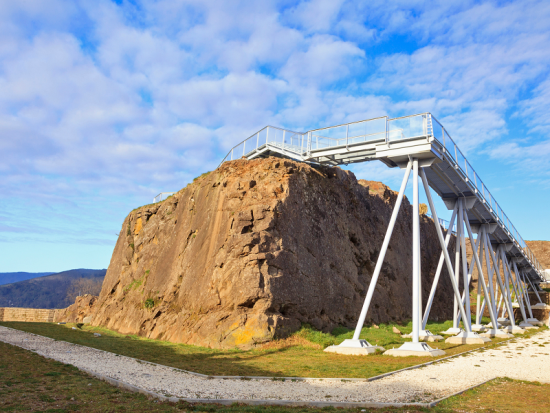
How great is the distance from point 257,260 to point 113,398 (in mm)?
12134

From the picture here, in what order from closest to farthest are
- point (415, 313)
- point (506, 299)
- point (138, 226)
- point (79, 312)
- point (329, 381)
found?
point (329, 381), point (415, 313), point (506, 299), point (138, 226), point (79, 312)

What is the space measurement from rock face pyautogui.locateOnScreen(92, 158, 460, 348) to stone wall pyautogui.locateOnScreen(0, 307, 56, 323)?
17723 millimetres

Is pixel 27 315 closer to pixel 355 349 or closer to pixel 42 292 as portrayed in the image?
pixel 355 349

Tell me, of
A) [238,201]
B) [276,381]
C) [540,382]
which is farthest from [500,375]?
[238,201]

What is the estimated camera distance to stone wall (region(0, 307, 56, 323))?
47344 millimetres

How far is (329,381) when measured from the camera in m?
10.6

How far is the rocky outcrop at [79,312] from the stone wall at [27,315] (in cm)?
96

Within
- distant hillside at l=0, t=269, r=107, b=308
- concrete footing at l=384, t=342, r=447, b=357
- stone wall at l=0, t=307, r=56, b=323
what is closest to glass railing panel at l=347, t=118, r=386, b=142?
concrete footing at l=384, t=342, r=447, b=357

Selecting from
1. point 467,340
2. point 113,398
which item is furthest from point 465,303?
point 113,398

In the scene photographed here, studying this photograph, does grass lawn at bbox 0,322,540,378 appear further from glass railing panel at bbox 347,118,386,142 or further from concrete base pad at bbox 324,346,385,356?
glass railing panel at bbox 347,118,386,142

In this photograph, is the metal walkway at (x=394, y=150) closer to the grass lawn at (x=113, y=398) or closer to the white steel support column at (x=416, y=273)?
the white steel support column at (x=416, y=273)

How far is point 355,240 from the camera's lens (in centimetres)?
2864

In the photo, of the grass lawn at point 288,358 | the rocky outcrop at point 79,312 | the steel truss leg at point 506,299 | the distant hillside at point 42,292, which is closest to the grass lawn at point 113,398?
the grass lawn at point 288,358

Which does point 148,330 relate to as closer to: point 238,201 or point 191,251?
point 191,251
